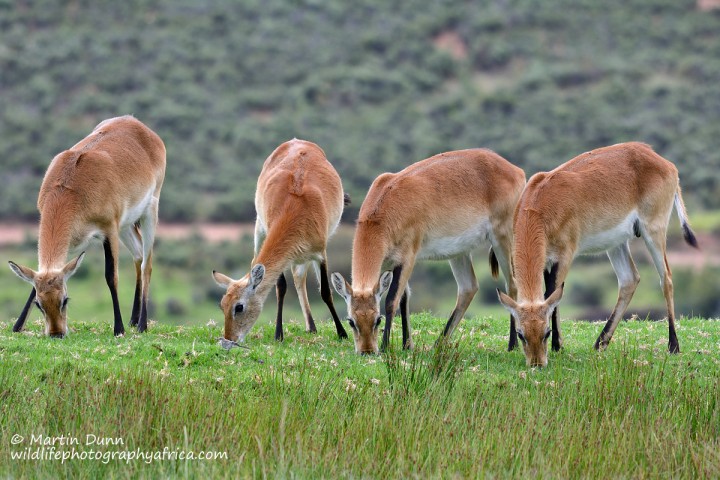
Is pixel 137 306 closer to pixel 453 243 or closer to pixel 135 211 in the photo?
pixel 135 211

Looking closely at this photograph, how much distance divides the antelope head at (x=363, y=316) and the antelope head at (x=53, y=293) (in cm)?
326

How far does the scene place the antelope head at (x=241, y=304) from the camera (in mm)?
11680

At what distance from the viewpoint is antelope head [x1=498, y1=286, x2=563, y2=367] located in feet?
34.9

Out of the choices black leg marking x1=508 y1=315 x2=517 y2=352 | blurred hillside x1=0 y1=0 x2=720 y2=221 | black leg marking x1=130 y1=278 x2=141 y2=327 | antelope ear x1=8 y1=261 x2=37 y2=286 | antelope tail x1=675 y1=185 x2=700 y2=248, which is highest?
antelope tail x1=675 y1=185 x2=700 y2=248

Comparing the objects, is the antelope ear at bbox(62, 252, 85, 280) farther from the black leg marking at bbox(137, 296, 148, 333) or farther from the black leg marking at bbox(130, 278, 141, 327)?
the black leg marking at bbox(130, 278, 141, 327)

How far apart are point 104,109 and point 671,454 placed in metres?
51.4

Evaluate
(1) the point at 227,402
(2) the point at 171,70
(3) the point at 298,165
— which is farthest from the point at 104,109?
(1) the point at 227,402

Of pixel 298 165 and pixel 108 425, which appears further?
pixel 298 165

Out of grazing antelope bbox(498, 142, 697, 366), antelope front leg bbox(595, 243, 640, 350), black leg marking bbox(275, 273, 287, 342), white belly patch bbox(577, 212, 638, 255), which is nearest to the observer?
grazing antelope bbox(498, 142, 697, 366)

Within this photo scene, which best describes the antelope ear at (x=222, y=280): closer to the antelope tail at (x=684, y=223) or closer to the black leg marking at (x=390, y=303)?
the black leg marking at (x=390, y=303)

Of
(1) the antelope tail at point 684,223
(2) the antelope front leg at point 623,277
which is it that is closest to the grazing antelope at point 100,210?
(2) the antelope front leg at point 623,277

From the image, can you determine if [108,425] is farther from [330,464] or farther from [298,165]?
[298,165]

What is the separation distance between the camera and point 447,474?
268 inches

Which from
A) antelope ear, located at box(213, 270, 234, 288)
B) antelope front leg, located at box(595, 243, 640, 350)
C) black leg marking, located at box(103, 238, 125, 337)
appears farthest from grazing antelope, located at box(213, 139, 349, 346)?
antelope front leg, located at box(595, 243, 640, 350)
